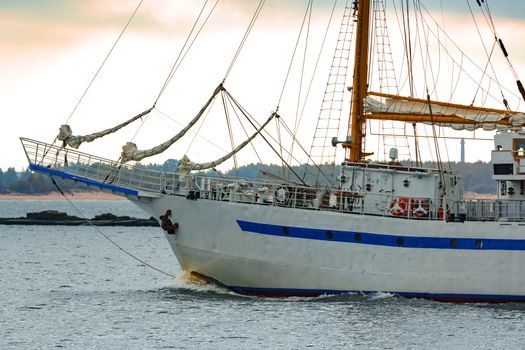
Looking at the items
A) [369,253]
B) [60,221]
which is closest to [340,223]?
[369,253]

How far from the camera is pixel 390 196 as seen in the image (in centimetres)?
4303

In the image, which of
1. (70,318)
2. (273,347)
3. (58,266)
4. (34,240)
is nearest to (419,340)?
(273,347)

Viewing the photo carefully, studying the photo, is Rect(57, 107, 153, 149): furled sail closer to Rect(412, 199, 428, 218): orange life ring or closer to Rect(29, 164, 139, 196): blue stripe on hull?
Rect(29, 164, 139, 196): blue stripe on hull

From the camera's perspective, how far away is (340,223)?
1652 inches

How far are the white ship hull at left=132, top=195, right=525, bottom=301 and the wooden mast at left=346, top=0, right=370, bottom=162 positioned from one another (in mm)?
5213

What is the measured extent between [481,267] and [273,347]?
1112cm

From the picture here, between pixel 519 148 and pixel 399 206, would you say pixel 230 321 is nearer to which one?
pixel 399 206

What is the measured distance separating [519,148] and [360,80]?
7.20 m

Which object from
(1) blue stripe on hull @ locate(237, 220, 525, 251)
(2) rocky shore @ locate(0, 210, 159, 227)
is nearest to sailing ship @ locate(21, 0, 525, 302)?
(1) blue stripe on hull @ locate(237, 220, 525, 251)

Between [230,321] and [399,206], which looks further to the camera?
[399,206]

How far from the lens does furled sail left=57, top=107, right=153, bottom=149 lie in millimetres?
44719

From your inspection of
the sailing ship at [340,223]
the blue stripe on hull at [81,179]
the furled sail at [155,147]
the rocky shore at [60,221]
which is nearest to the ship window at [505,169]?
the sailing ship at [340,223]

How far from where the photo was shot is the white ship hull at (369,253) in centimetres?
4194

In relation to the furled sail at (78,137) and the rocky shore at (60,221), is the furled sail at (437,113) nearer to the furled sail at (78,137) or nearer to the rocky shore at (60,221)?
the furled sail at (78,137)
